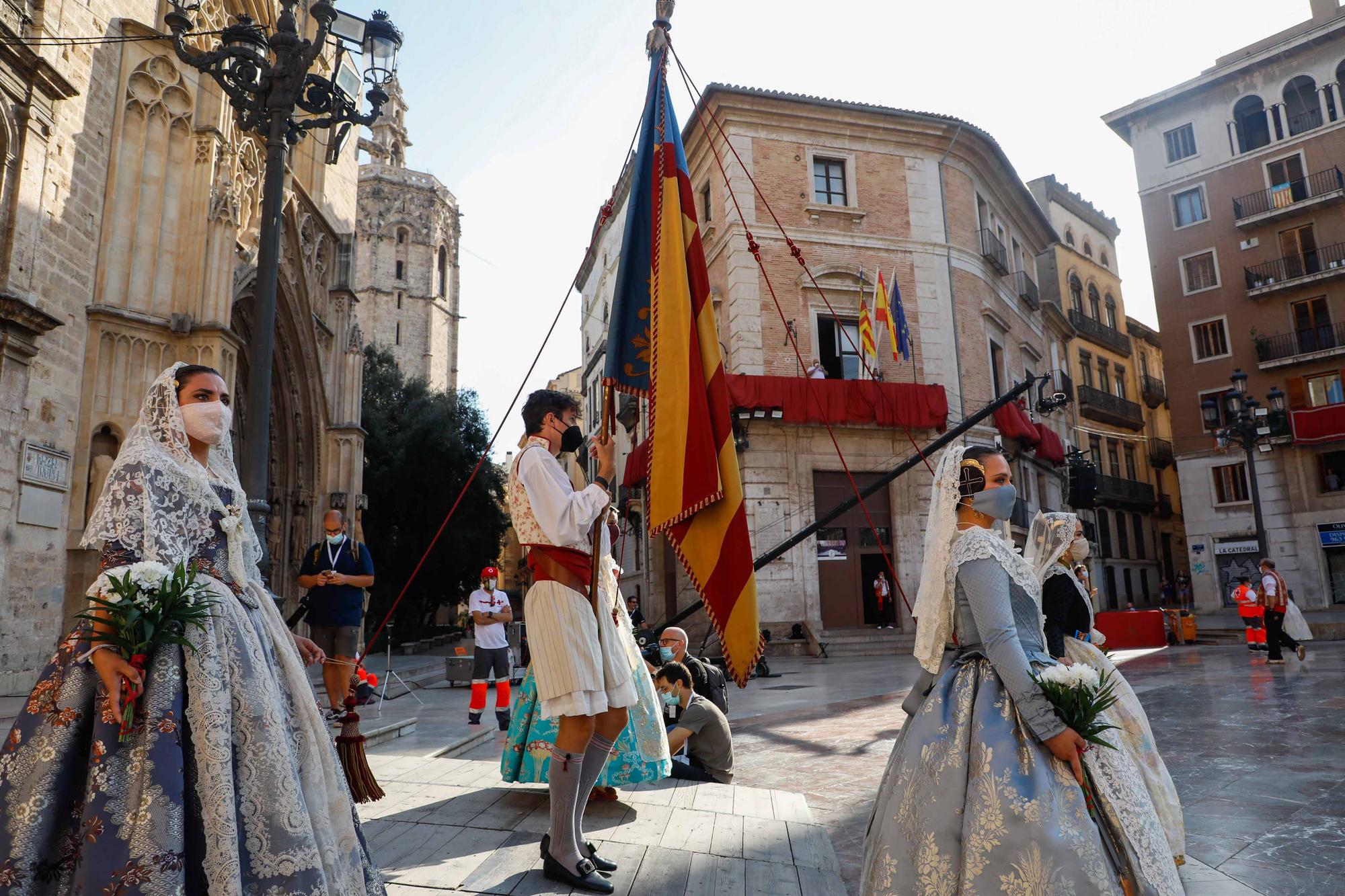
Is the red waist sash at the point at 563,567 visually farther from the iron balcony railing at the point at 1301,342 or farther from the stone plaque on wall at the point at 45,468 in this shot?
the iron balcony railing at the point at 1301,342

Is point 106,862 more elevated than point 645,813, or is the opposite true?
point 106,862

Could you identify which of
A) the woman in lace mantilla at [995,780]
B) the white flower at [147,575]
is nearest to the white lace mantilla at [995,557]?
the woman in lace mantilla at [995,780]

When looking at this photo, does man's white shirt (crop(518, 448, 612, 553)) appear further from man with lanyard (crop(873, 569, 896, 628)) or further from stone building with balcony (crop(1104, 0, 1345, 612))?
stone building with balcony (crop(1104, 0, 1345, 612))

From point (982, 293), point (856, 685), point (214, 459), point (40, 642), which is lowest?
point (856, 685)

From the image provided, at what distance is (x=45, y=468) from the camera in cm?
1000

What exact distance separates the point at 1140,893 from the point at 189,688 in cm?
293

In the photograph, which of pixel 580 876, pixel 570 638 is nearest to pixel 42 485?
pixel 570 638

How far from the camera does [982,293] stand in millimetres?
23719

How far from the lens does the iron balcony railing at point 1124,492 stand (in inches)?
1419

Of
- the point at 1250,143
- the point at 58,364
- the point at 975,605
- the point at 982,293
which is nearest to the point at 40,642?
the point at 58,364

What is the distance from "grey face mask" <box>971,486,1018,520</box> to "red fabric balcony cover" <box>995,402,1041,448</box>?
21.0 metres

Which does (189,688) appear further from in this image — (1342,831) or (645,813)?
(1342,831)

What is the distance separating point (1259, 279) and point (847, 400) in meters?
19.4

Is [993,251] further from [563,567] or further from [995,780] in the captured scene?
[995,780]
